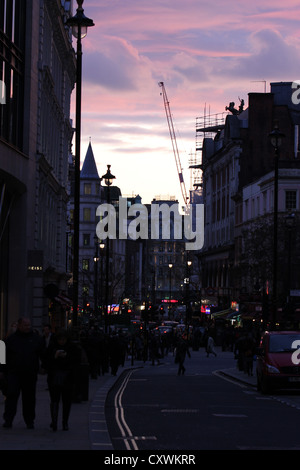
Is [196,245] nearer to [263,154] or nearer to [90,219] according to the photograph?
[90,219]

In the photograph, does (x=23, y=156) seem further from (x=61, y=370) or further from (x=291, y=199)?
(x=291, y=199)

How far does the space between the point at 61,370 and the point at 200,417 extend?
15.5 feet

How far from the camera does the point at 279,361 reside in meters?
28.5

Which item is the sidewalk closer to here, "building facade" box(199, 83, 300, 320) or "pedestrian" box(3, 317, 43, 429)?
"pedestrian" box(3, 317, 43, 429)

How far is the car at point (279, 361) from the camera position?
28328mm

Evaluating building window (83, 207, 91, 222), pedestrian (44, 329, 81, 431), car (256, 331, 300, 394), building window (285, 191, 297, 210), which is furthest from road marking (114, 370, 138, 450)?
building window (83, 207, 91, 222)

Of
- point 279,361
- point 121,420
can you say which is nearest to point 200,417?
point 121,420

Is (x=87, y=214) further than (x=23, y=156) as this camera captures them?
Yes

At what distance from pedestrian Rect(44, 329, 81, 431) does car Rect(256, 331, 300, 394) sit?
12.2 metres

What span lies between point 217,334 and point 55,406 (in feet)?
237

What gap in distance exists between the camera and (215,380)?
127 feet

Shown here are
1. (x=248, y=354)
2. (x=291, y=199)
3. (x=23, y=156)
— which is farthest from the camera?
(x=291, y=199)

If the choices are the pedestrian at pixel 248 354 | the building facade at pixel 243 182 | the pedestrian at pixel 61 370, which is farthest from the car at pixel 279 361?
the building facade at pixel 243 182

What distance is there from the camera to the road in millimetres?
15742
